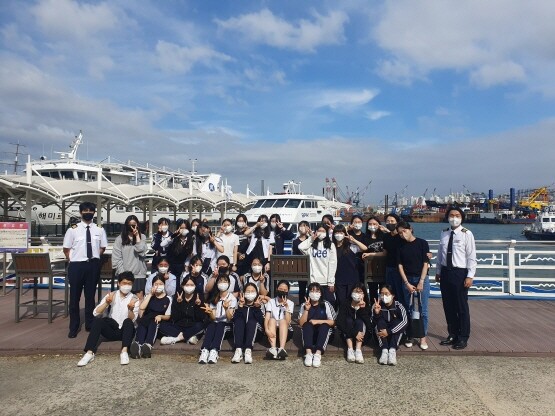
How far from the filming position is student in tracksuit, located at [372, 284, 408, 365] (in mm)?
4520

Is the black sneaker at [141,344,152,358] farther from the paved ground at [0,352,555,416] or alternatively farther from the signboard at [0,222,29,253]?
the signboard at [0,222,29,253]

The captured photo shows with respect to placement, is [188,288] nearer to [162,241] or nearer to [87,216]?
[162,241]

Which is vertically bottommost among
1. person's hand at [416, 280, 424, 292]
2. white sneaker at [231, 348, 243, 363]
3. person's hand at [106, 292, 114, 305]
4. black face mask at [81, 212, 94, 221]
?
white sneaker at [231, 348, 243, 363]

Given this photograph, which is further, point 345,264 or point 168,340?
point 345,264

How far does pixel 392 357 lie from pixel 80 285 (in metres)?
4.28

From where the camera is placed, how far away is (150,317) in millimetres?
4965

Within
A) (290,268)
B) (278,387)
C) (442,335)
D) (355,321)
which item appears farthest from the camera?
(290,268)

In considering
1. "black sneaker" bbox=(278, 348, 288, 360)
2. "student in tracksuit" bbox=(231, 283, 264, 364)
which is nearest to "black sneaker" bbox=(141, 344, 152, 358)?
"student in tracksuit" bbox=(231, 283, 264, 364)

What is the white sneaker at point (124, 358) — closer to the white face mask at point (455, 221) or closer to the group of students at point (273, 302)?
the group of students at point (273, 302)

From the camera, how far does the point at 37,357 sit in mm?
4770

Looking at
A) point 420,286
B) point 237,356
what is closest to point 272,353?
point 237,356

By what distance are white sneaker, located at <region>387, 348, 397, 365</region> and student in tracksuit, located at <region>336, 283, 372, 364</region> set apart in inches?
12.8

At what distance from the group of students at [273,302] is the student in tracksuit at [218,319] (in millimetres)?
12

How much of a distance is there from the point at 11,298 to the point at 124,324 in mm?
4692
